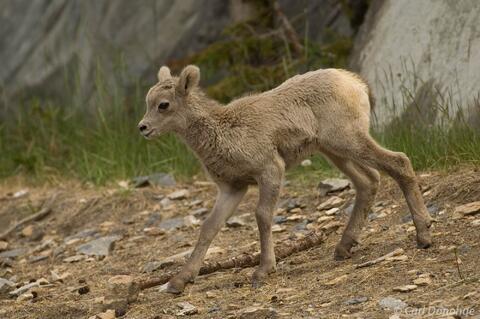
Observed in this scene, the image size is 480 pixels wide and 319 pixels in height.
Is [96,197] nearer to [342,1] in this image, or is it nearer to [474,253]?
[342,1]

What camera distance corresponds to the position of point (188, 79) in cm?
838

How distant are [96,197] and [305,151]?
417 cm

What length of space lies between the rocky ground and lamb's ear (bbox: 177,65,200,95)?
1534 millimetres

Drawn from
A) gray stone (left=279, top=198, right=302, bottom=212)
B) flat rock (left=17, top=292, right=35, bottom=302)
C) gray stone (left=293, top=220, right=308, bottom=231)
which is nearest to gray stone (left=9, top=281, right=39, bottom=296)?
flat rock (left=17, top=292, right=35, bottom=302)

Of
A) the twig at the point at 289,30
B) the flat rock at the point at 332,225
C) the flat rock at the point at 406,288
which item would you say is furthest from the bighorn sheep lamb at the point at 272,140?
the twig at the point at 289,30

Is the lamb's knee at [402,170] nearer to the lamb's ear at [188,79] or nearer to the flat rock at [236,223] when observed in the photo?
the lamb's ear at [188,79]

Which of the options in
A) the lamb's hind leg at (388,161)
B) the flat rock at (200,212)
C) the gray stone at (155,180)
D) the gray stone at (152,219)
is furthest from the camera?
the gray stone at (155,180)

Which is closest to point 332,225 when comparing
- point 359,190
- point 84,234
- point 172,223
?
point 359,190

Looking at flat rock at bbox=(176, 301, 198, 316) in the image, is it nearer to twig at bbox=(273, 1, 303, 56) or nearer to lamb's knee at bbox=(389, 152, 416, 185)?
lamb's knee at bbox=(389, 152, 416, 185)

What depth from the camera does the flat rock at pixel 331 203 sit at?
973 cm

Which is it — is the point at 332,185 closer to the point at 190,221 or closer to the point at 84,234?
the point at 190,221

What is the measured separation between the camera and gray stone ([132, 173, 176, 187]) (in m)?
11.7

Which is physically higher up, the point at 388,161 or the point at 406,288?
the point at 388,161

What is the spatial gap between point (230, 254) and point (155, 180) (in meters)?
2.80
